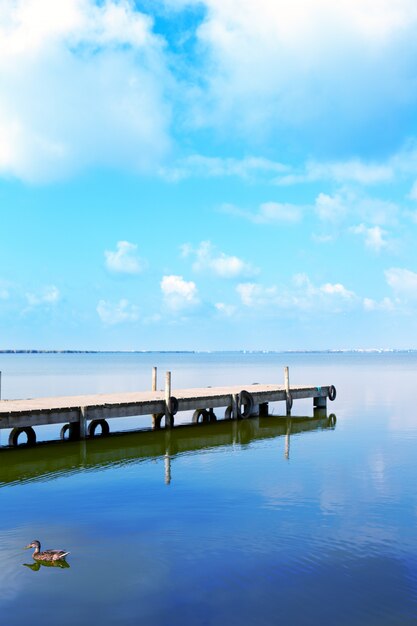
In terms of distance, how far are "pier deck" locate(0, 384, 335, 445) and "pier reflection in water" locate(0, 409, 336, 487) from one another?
3.03ft

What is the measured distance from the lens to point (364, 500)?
1662 centimetres

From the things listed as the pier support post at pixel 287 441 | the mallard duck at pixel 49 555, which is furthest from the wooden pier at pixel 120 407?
the mallard duck at pixel 49 555

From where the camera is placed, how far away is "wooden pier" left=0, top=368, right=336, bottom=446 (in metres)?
23.8

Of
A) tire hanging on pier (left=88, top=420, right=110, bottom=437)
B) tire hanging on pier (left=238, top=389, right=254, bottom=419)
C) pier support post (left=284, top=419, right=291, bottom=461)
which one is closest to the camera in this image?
pier support post (left=284, top=419, right=291, bottom=461)

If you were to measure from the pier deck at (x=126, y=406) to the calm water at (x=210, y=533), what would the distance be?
1.31 m

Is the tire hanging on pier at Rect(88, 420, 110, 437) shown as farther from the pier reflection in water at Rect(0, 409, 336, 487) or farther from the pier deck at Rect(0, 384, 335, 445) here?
the pier reflection in water at Rect(0, 409, 336, 487)

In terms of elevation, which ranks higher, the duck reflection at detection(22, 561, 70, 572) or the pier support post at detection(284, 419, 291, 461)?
the pier support post at detection(284, 419, 291, 461)

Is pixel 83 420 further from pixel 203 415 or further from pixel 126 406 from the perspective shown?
pixel 203 415

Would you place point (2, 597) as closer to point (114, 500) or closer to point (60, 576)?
point (60, 576)

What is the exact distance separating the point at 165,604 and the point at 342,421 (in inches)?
Answer: 1044

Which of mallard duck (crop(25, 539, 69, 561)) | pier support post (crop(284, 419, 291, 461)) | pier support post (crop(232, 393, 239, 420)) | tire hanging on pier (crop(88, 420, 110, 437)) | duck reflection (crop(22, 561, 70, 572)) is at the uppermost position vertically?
pier support post (crop(232, 393, 239, 420))

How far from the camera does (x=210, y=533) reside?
1374cm

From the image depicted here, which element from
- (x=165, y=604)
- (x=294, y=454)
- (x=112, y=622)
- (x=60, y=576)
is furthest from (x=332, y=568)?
(x=294, y=454)

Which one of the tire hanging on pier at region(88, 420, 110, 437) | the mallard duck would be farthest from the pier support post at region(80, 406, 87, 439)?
the mallard duck
